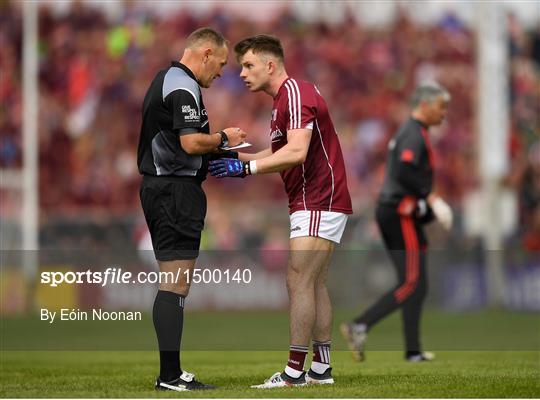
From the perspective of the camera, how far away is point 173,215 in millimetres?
7914

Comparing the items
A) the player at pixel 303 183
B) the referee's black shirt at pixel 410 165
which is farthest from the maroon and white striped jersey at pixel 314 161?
the referee's black shirt at pixel 410 165

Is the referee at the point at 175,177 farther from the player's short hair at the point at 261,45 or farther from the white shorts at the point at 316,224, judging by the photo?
the white shorts at the point at 316,224

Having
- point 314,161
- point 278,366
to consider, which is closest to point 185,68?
point 314,161

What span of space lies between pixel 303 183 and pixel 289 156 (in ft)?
1.31

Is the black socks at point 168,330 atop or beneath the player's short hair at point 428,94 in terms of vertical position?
beneath

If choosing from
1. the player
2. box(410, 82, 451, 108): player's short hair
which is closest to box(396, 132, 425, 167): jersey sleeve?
box(410, 82, 451, 108): player's short hair

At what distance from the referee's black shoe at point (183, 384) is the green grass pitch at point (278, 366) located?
0.32 feet

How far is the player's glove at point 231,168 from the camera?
7.82 meters

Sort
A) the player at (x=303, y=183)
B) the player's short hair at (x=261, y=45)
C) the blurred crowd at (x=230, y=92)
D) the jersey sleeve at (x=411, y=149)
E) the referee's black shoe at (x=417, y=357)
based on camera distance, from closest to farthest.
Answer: the player at (x=303, y=183)
the player's short hair at (x=261, y=45)
the referee's black shoe at (x=417, y=357)
the jersey sleeve at (x=411, y=149)
the blurred crowd at (x=230, y=92)

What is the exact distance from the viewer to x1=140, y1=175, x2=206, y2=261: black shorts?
7.91 m

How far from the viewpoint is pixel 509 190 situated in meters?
22.2

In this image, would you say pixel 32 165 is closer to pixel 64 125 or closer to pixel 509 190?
pixel 64 125

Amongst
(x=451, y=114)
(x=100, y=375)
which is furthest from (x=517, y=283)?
(x=100, y=375)

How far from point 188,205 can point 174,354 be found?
960 mm
